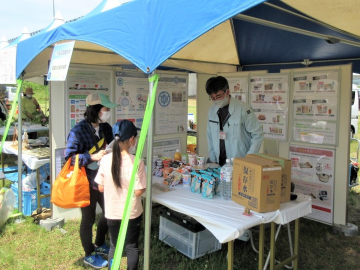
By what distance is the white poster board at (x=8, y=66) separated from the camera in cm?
372

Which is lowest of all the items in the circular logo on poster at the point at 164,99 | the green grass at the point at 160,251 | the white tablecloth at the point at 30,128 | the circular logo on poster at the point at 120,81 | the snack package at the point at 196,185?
the green grass at the point at 160,251

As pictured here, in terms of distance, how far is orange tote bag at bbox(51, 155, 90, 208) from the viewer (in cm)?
264

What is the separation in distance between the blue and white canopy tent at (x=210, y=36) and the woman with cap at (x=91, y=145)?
536mm

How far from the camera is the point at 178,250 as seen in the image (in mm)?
3158

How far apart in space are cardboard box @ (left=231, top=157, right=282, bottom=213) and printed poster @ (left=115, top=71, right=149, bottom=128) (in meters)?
2.30

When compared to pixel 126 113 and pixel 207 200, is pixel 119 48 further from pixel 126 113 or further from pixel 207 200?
pixel 126 113

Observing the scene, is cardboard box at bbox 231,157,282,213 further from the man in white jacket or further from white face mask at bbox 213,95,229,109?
white face mask at bbox 213,95,229,109

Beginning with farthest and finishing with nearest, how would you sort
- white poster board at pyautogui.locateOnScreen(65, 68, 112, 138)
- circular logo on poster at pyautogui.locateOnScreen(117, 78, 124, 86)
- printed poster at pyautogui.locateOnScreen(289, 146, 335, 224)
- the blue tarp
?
circular logo on poster at pyautogui.locateOnScreen(117, 78, 124, 86)
printed poster at pyautogui.locateOnScreen(289, 146, 335, 224)
white poster board at pyautogui.locateOnScreen(65, 68, 112, 138)
the blue tarp

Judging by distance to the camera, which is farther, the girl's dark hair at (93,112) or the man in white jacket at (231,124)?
the man in white jacket at (231,124)

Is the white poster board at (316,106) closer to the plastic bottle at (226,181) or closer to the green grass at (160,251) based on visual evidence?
the green grass at (160,251)

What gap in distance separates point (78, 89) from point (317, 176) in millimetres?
3083

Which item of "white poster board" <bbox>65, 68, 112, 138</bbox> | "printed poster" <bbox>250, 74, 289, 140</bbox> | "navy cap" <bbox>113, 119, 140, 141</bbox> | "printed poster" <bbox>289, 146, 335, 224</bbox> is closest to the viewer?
"navy cap" <bbox>113, 119, 140, 141</bbox>

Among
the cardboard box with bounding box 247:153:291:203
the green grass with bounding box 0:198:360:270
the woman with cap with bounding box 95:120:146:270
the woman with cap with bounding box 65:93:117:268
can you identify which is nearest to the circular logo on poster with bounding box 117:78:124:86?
the woman with cap with bounding box 65:93:117:268

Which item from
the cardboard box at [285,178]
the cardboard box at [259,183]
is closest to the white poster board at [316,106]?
the cardboard box at [285,178]
